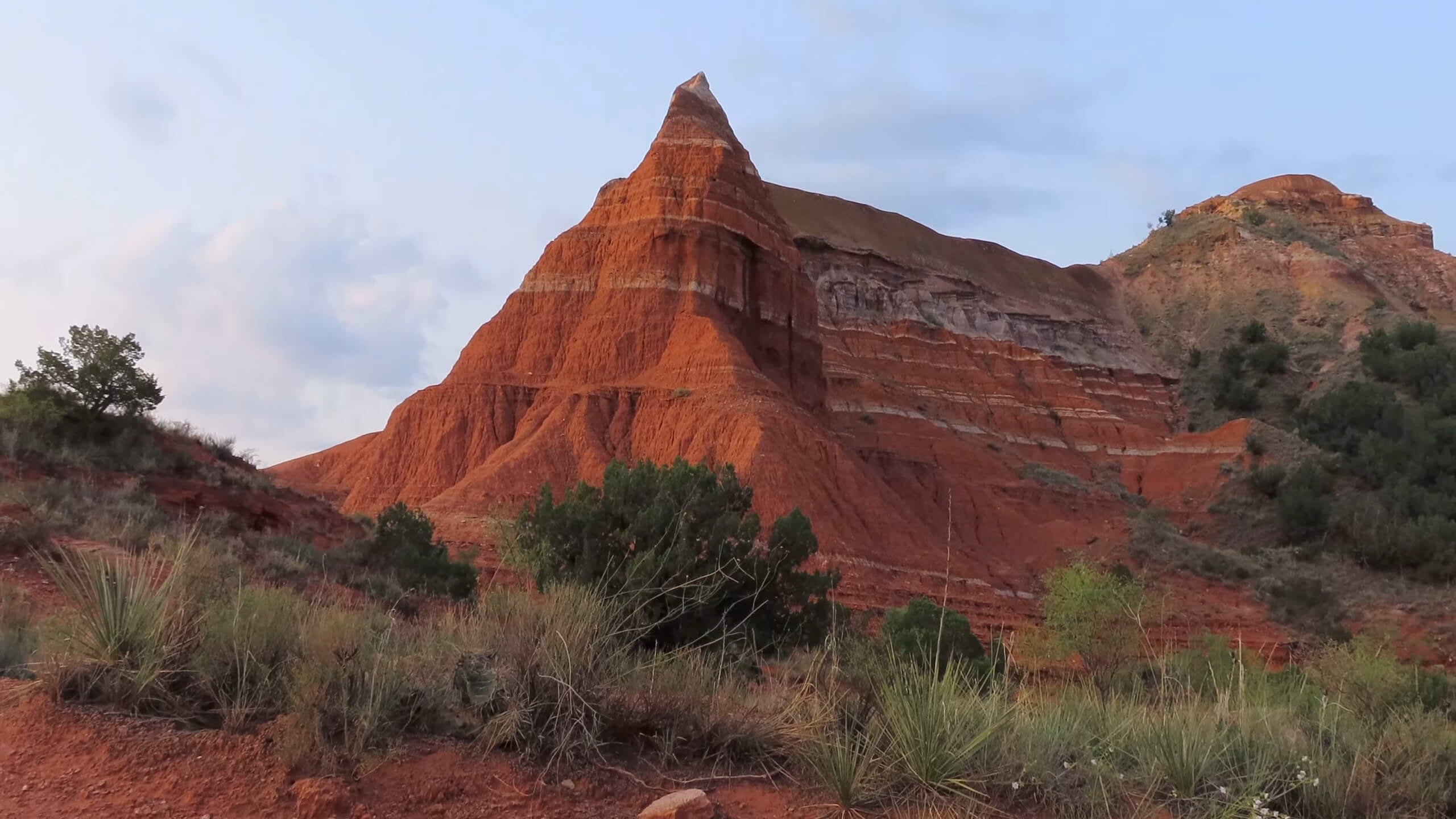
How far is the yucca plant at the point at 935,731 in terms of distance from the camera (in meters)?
5.67

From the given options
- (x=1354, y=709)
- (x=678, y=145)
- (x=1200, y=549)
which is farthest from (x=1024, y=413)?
(x=1354, y=709)

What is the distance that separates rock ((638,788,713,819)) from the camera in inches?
208

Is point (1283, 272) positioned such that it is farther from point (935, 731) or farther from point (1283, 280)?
point (935, 731)

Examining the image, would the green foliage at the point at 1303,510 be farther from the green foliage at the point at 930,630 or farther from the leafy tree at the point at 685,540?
the leafy tree at the point at 685,540

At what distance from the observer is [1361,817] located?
20.7 ft

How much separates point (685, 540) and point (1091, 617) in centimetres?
1258

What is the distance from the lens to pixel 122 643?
6.08 m

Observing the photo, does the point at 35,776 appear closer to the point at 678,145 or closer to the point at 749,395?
the point at 749,395

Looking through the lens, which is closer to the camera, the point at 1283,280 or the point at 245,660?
the point at 245,660

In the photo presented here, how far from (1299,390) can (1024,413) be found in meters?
23.3

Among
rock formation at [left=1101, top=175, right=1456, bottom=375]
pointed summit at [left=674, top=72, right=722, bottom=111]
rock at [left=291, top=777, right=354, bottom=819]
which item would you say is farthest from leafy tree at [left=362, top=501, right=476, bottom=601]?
rock formation at [left=1101, top=175, right=1456, bottom=375]

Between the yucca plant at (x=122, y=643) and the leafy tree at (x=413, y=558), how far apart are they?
11498 millimetres

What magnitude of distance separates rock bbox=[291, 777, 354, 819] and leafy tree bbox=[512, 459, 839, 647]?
9.49m

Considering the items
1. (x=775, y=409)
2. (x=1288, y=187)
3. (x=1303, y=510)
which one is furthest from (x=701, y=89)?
(x=1288, y=187)
